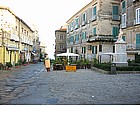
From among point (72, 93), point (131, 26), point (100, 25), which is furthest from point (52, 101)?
point (131, 26)

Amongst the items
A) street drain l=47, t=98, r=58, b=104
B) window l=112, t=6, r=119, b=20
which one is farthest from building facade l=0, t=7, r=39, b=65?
street drain l=47, t=98, r=58, b=104

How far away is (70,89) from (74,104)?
65cm

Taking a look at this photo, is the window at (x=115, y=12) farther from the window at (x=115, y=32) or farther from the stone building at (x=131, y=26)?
the stone building at (x=131, y=26)

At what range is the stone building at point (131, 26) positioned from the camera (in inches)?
301

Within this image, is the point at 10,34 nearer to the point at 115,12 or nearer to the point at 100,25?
the point at 100,25

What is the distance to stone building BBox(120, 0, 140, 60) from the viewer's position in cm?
763

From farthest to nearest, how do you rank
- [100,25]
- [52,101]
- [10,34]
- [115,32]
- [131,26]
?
[10,34]
[131,26]
[100,25]
[115,32]
[52,101]

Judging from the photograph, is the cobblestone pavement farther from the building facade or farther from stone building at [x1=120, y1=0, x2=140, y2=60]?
the building facade

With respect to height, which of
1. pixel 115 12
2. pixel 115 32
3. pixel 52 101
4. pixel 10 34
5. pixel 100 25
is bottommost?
pixel 52 101

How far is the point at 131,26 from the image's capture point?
9531mm

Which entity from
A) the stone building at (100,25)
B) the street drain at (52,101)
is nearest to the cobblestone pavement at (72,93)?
the street drain at (52,101)

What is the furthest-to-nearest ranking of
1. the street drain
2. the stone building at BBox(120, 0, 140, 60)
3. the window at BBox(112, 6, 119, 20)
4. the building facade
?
the building facade < the stone building at BBox(120, 0, 140, 60) < the window at BBox(112, 6, 119, 20) < the street drain
